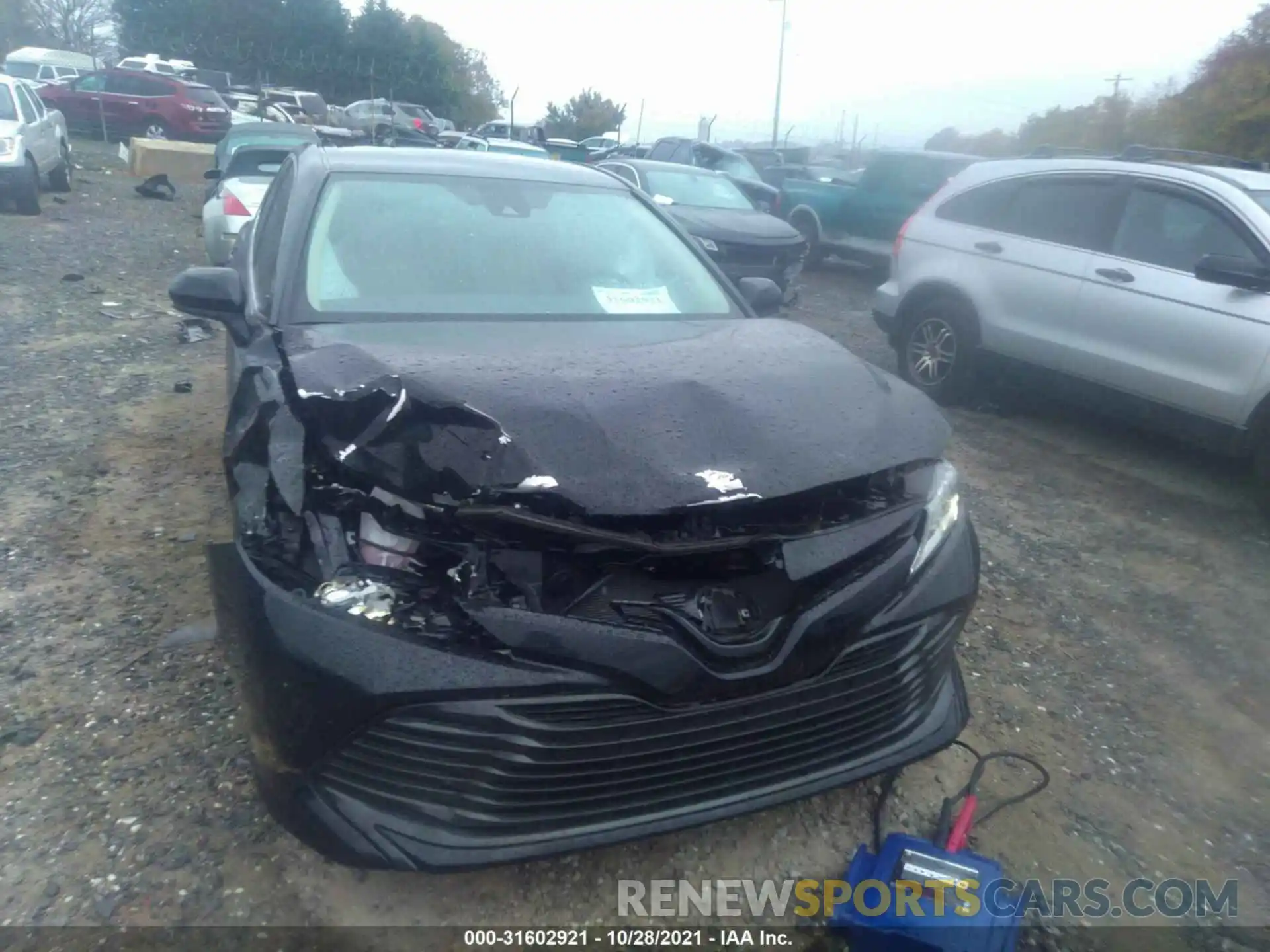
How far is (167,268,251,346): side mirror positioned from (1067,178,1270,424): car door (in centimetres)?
476

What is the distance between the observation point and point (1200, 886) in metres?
2.55

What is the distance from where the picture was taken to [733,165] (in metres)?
14.8

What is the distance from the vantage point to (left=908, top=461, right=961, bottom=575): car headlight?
2.42m

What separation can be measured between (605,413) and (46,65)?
131 feet

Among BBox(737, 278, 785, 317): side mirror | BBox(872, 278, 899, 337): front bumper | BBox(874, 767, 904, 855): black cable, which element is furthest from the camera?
BBox(872, 278, 899, 337): front bumper

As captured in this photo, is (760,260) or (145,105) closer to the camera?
(760,260)

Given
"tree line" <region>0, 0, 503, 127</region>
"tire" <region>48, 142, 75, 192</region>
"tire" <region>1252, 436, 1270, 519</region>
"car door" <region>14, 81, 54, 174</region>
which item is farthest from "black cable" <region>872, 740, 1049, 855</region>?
"tree line" <region>0, 0, 503, 127</region>

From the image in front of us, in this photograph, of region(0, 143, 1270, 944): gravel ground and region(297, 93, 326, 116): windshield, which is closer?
region(0, 143, 1270, 944): gravel ground

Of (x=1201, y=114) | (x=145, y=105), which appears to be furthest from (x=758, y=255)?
(x=145, y=105)

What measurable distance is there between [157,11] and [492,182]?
46.8 m

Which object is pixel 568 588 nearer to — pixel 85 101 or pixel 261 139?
pixel 261 139

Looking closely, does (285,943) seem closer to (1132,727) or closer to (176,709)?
(176,709)

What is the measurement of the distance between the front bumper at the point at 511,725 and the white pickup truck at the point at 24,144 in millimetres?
12362

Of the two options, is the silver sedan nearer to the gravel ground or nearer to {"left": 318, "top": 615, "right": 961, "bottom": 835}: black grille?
the gravel ground
